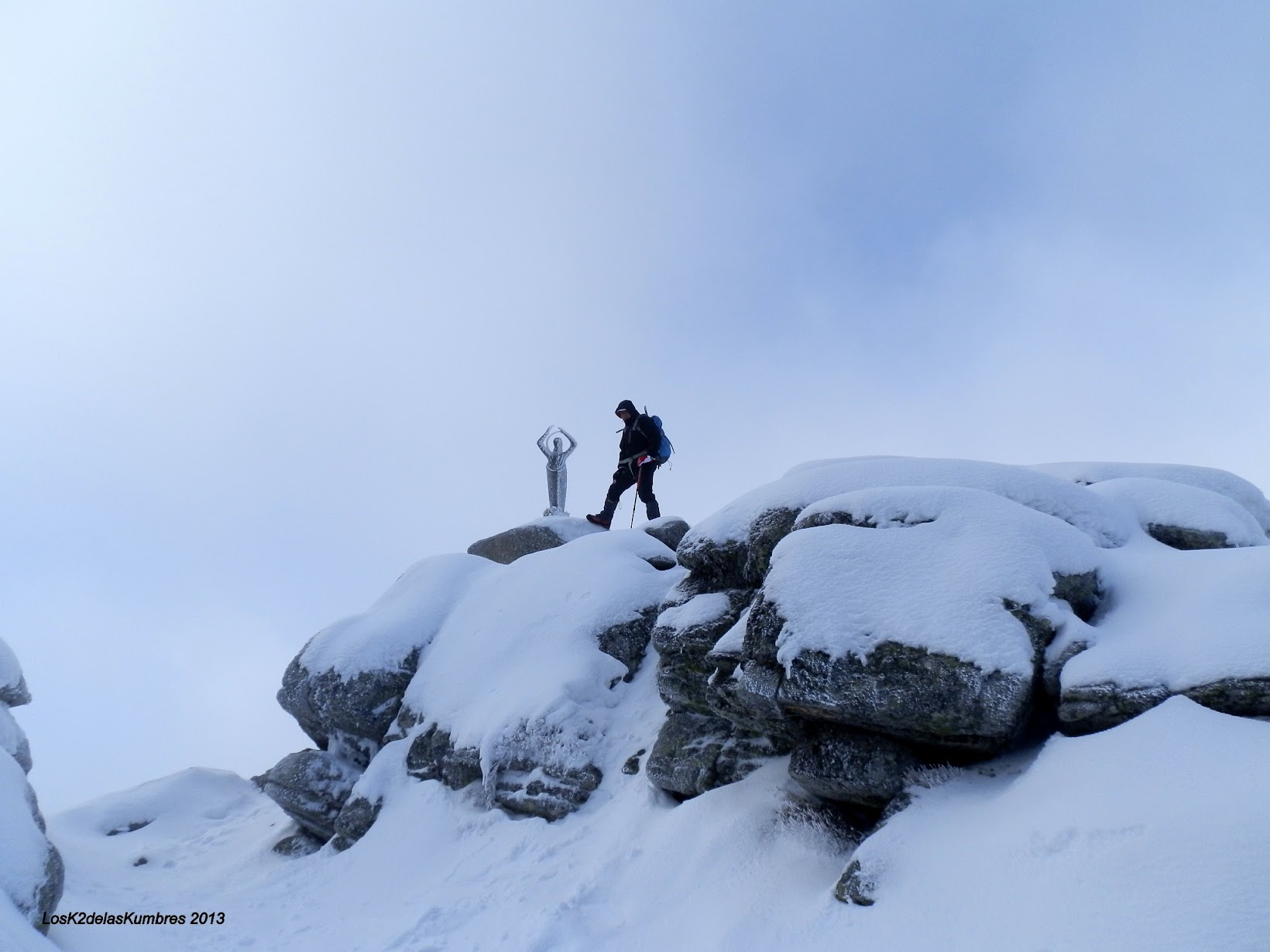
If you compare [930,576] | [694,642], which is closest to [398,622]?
[694,642]

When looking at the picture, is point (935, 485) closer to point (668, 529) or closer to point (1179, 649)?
point (1179, 649)

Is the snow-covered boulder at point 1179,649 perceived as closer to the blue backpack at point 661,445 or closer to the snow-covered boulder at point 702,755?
the snow-covered boulder at point 702,755

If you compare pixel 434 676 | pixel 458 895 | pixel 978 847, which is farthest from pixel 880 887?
pixel 434 676

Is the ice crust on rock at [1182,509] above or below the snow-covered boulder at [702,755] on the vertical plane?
above

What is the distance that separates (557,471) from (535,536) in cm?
372

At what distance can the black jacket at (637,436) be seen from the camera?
56.2 ft

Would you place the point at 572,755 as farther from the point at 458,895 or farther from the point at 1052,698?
the point at 1052,698

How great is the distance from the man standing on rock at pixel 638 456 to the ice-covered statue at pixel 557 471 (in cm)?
467

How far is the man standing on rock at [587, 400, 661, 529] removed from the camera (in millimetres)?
17156

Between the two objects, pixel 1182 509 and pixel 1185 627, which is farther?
pixel 1182 509

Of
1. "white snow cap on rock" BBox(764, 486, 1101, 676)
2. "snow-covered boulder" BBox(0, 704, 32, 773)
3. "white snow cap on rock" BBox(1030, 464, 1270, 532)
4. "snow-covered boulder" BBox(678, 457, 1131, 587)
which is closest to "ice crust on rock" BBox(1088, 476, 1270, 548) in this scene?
"snow-covered boulder" BBox(678, 457, 1131, 587)

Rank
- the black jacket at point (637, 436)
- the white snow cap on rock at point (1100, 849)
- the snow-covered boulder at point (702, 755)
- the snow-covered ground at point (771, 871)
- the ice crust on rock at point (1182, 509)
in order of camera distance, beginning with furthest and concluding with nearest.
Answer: the black jacket at point (637, 436) → the ice crust on rock at point (1182, 509) → the snow-covered boulder at point (702, 755) → the snow-covered ground at point (771, 871) → the white snow cap on rock at point (1100, 849)

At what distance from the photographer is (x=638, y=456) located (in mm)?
17281

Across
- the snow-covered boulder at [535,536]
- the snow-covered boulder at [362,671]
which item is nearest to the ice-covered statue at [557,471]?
the snow-covered boulder at [535,536]
